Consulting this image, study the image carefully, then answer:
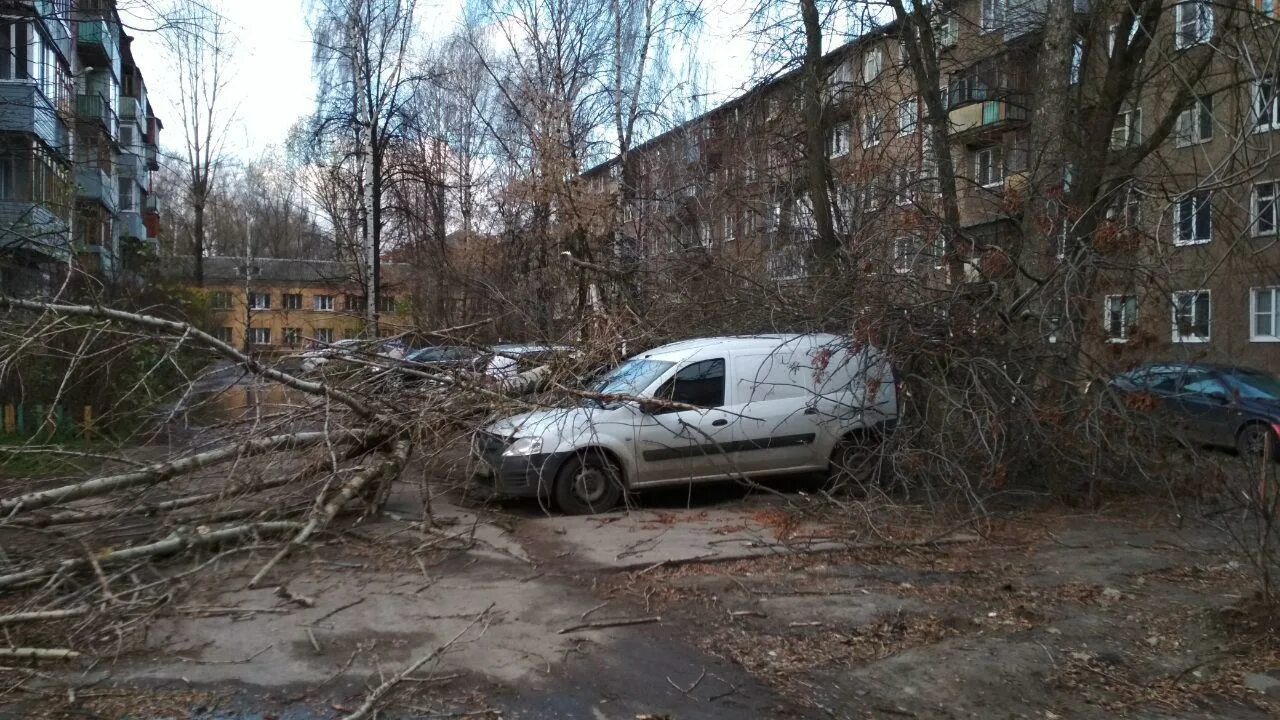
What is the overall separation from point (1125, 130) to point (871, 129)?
11.8 feet

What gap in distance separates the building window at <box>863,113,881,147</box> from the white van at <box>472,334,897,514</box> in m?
4.02

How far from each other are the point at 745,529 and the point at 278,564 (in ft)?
12.1

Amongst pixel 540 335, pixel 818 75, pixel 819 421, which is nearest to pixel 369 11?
pixel 818 75

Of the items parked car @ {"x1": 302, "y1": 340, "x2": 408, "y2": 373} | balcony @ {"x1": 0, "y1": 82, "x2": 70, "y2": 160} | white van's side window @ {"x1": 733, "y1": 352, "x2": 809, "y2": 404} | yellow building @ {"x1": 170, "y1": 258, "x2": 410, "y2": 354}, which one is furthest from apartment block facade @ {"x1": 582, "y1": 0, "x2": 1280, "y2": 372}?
balcony @ {"x1": 0, "y1": 82, "x2": 70, "y2": 160}

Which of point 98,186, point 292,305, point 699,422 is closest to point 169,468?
point 699,422

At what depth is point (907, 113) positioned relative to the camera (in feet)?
42.4

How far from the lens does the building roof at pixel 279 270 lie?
26.2 metres

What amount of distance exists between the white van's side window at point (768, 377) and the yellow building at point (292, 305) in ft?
11.7

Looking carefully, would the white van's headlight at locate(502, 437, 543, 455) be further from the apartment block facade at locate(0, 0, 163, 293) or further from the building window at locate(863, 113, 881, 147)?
the building window at locate(863, 113, 881, 147)

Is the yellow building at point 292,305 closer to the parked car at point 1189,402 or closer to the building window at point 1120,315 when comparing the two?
the building window at point 1120,315

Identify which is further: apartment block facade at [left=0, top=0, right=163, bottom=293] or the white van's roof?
apartment block facade at [left=0, top=0, right=163, bottom=293]

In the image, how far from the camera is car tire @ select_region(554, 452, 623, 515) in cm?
855

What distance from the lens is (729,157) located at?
1775 cm

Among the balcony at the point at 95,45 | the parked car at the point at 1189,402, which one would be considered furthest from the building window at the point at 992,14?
the balcony at the point at 95,45
